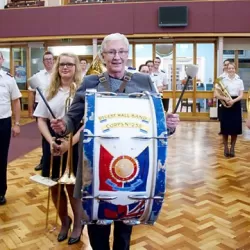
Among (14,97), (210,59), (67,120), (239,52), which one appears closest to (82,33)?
(210,59)

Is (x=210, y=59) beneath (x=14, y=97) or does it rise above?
above

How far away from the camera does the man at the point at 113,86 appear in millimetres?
1823

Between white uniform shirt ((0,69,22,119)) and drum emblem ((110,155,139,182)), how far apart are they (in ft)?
7.73

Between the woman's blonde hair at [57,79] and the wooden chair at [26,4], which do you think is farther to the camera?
the wooden chair at [26,4]

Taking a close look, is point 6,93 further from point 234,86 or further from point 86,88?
point 234,86

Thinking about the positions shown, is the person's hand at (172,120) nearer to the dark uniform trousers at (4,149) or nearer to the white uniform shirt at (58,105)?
the white uniform shirt at (58,105)

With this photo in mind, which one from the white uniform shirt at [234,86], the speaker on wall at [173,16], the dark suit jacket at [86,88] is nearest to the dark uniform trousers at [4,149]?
the dark suit jacket at [86,88]

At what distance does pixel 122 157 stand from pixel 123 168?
1.8 inches

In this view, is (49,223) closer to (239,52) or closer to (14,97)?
(14,97)

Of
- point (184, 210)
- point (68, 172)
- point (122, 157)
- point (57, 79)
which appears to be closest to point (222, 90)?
point (184, 210)

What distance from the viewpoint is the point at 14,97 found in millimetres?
3686

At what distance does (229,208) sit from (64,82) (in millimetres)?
2002

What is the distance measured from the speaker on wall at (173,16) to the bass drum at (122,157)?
367 inches

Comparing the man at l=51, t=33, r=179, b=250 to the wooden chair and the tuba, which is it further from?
the wooden chair
